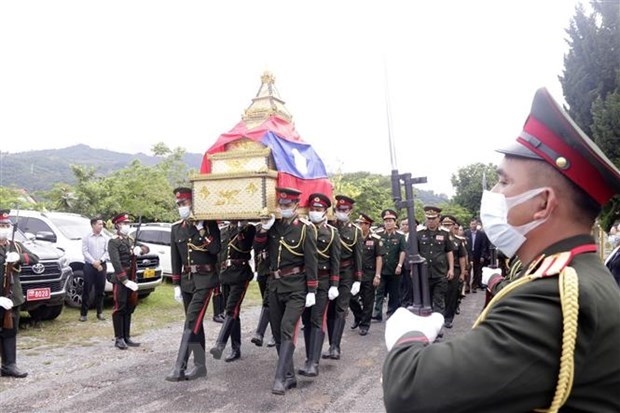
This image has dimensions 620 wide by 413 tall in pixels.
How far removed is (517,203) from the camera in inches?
57.0

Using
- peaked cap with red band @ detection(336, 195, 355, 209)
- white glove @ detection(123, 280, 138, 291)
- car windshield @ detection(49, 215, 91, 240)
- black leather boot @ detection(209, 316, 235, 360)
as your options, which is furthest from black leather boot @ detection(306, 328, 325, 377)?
car windshield @ detection(49, 215, 91, 240)

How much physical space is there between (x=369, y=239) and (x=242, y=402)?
4.86m

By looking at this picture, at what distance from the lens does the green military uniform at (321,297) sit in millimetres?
6125

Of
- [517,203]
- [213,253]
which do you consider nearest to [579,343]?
[517,203]

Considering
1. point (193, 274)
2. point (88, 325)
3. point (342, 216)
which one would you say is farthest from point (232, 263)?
point (88, 325)

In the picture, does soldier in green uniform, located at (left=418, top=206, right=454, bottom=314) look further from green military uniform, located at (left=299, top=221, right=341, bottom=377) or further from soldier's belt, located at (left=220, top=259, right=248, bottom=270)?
soldier's belt, located at (left=220, top=259, right=248, bottom=270)

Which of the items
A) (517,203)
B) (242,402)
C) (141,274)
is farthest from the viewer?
(141,274)

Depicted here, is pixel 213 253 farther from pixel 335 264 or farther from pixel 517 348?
pixel 517 348

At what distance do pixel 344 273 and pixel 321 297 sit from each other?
126 cm

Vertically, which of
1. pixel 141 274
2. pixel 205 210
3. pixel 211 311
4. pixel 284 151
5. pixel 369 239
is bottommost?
pixel 211 311

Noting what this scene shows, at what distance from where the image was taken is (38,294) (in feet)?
25.5

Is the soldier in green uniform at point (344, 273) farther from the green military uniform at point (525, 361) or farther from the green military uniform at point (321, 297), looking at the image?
the green military uniform at point (525, 361)

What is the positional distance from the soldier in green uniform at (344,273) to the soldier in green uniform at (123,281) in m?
2.73

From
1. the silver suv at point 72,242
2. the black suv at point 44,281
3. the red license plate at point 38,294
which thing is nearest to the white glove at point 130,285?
the black suv at point 44,281
